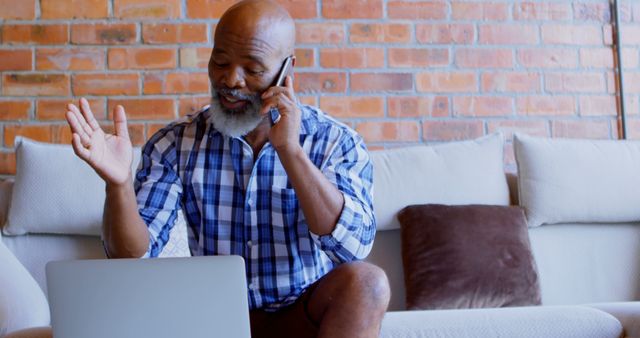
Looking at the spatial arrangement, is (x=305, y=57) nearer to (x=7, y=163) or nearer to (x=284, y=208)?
(x=7, y=163)

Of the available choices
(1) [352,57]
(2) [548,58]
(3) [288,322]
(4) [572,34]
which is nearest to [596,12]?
(4) [572,34]

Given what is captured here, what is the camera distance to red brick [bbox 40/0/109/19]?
2.88 meters

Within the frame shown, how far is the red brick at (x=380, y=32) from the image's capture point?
2973mm

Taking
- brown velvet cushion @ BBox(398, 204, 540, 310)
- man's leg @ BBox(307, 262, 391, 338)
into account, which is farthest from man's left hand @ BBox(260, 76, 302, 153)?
brown velvet cushion @ BBox(398, 204, 540, 310)

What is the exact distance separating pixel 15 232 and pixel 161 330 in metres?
1.29

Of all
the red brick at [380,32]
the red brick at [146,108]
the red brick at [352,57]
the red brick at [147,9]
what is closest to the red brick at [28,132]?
the red brick at [146,108]

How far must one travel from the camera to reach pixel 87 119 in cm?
156

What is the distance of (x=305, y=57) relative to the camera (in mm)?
2941

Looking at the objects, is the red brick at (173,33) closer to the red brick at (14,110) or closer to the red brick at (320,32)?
the red brick at (320,32)

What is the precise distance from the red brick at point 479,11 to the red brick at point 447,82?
0.20 meters

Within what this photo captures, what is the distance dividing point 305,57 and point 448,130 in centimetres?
55

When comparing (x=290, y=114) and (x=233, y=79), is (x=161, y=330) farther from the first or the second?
(x=233, y=79)

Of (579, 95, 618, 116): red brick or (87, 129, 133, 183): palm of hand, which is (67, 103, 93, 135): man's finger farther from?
(579, 95, 618, 116): red brick

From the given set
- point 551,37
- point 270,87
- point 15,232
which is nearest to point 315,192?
point 270,87
